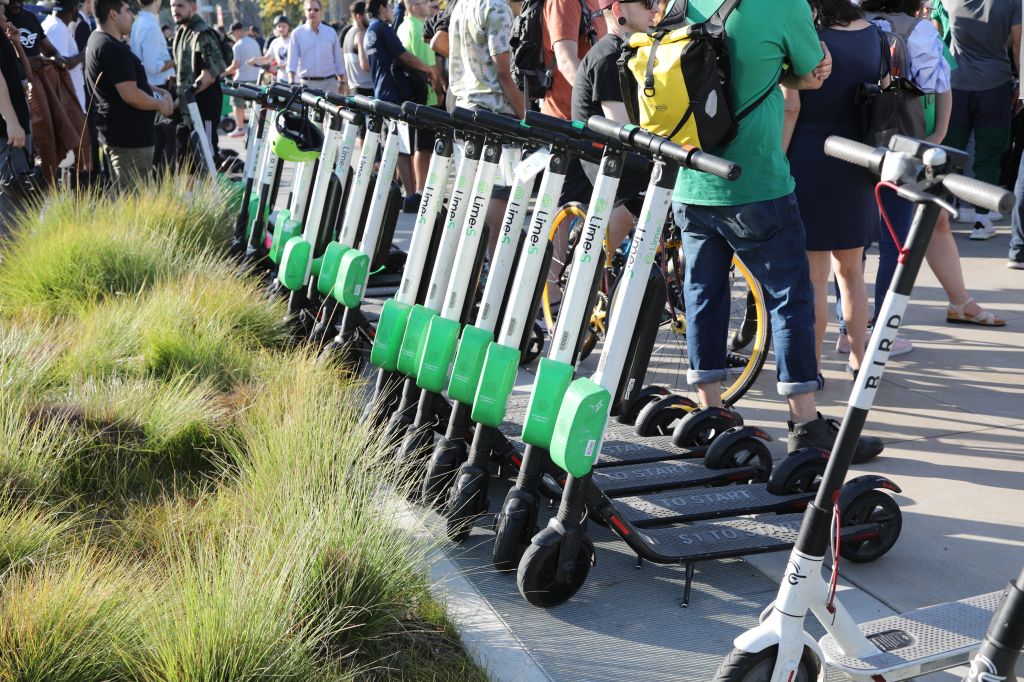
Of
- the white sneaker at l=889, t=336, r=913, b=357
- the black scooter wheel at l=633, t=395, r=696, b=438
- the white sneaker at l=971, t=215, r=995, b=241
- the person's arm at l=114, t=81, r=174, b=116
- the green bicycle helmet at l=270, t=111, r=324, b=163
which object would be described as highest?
the white sneaker at l=971, t=215, r=995, b=241

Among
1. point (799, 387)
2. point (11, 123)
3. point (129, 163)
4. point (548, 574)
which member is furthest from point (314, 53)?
point (548, 574)

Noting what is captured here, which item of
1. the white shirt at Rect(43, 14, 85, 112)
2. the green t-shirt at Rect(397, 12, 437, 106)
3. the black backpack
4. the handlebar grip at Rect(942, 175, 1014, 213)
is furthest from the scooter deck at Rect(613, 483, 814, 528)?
the white shirt at Rect(43, 14, 85, 112)

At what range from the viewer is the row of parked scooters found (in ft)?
8.89

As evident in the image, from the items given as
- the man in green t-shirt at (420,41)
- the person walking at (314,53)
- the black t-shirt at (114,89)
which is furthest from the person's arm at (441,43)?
the person walking at (314,53)

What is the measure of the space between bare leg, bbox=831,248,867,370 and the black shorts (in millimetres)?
1114

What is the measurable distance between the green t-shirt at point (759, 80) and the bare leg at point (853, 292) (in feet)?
4.07

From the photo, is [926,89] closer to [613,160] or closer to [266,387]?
[613,160]

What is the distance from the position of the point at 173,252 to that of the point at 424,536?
4203 millimetres

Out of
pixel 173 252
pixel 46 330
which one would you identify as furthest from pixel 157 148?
pixel 46 330

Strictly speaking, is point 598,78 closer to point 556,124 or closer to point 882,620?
point 556,124

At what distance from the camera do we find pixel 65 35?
10.7m

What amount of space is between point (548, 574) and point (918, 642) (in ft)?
3.89

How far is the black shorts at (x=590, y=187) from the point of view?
230 inches

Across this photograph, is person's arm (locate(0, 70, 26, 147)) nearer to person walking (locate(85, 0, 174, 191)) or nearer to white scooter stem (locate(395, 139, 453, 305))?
person walking (locate(85, 0, 174, 191))
